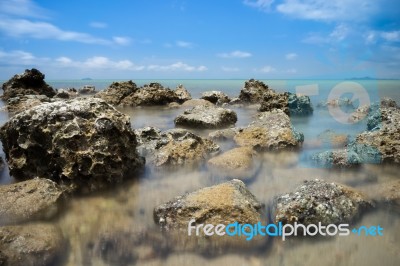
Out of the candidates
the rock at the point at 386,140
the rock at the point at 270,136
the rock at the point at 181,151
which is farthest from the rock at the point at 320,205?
the rock at the point at 270,136

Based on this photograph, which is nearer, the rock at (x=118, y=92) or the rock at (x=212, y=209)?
the rock at (x=212, y=209)

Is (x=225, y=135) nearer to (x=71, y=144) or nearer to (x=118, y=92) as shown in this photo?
(x=71, y=144)

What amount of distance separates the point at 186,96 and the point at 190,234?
2080cm

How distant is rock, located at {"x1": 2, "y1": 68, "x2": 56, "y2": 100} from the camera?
24.6 m

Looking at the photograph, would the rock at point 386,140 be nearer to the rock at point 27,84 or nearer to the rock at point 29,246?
the rock at point 29,246

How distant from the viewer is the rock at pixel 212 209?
4668 millimetres

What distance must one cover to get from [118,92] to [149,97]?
2.79m

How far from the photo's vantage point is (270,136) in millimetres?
9406

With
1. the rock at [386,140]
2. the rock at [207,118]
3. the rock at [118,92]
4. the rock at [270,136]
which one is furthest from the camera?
the rock at [118,92]

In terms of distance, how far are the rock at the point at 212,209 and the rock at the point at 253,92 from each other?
18.6 metres

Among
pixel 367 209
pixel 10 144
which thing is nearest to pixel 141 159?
pixel 10 144

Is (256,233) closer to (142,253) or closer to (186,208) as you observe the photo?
(186,208)

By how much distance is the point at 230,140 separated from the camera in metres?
10.2

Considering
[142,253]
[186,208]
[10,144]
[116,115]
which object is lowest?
[142,253]
